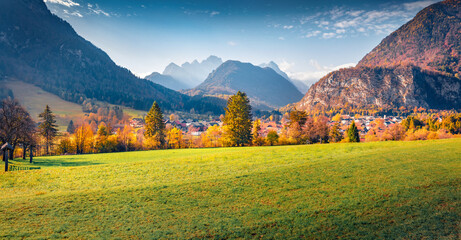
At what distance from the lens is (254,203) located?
10711mm

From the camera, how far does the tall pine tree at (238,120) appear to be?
163ft

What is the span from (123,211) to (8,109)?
3831 cm

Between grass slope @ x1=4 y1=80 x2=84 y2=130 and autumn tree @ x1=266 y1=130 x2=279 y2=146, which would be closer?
autumn tree @ x1=266 y1=130 x2=279 y2=146

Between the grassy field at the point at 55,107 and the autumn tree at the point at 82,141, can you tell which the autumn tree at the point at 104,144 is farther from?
the grassy field at the point at 55,107

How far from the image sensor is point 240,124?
1980 inches

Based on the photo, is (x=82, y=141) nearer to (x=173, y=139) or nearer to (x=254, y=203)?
(x=173, y=139)

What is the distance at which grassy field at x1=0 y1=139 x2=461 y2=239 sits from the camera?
8227mm

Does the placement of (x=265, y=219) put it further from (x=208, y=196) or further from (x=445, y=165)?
(x=445, y=165)

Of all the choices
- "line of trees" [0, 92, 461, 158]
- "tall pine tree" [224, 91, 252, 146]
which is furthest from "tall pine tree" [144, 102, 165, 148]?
"tall pine tree" [224, 91, 252, 146]

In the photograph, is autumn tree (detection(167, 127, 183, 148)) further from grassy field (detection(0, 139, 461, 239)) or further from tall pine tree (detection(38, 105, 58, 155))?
grassy field (detection(0, 139, 461, 239))

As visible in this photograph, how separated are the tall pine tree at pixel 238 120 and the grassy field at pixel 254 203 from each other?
33032mm

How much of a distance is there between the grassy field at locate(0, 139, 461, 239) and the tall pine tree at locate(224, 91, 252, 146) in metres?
33.0

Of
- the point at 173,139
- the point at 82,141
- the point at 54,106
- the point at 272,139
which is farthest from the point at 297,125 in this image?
the point at 54,106

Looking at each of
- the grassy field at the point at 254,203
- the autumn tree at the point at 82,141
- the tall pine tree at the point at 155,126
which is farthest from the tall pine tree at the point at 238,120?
the autumn tree at the point at 82,141
